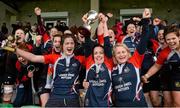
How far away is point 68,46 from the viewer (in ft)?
18.6

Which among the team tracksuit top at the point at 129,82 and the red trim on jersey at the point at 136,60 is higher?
the red trim on jersey at the point at 136,60

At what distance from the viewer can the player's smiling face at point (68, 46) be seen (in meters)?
5.66

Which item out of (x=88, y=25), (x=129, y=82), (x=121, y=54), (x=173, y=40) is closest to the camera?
(x=129, y=82)

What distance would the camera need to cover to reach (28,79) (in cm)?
709

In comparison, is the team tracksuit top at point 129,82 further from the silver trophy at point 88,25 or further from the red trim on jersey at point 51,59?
the red trim on jersey at point 51,59

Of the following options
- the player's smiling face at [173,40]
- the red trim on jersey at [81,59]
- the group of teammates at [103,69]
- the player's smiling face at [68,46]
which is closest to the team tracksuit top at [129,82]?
the group of teammates at [103,69]

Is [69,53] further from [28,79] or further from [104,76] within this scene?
[28,79]

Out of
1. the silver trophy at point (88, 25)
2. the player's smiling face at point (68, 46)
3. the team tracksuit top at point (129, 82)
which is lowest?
the team tracksuit top at point (129, 82)

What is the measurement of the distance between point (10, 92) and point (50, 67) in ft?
4.44

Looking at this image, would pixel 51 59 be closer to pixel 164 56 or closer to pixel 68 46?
pixel 68 46

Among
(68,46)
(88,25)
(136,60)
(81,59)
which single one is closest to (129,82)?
(136,60)

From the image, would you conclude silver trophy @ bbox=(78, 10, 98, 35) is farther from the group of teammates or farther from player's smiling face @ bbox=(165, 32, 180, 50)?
player's smiling face @ bbox=(165, 32, 180, 50)

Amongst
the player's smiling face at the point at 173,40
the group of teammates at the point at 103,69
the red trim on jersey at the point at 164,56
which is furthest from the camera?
the red trim on jersey at the point at 164,56

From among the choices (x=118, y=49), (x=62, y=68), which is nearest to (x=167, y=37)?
(x=118, y=49)
